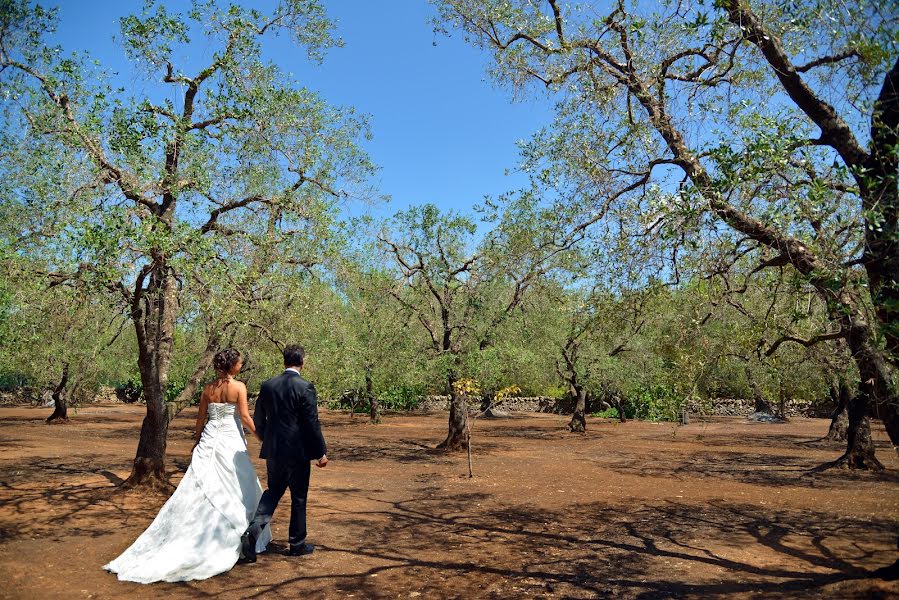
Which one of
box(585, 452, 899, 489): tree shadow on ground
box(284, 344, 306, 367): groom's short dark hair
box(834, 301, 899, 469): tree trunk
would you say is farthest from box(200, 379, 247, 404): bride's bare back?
box(585, 452, 899, 489): tree shadow on ground

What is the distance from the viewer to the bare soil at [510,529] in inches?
207

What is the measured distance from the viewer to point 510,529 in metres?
7.77

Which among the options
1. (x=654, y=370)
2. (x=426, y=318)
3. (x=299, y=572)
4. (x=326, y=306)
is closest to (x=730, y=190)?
(x=299, y=572)

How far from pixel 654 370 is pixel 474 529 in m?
21.4

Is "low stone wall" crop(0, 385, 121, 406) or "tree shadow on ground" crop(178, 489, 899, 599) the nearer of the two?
"tree shadow on ground" crop(178, 489, 899, 599)

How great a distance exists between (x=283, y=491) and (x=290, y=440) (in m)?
0.50

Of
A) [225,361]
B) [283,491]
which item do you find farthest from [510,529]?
[225,361]

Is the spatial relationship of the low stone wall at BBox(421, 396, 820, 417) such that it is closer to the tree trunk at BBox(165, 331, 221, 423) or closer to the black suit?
the tree trunk at BBox(165, 331, 221, 423)

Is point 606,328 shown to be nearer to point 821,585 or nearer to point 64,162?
point 821,585

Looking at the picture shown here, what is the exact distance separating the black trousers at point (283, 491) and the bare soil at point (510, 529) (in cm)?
38

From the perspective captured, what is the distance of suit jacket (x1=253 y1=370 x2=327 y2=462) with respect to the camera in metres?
5.97

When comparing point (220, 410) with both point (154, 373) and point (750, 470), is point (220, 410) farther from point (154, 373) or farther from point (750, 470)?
point (750, 470)

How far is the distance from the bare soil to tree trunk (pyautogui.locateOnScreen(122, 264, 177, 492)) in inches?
16.9

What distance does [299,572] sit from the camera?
220 inches
